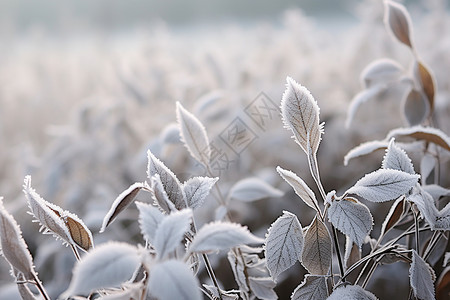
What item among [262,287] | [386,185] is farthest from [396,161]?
[262,287]

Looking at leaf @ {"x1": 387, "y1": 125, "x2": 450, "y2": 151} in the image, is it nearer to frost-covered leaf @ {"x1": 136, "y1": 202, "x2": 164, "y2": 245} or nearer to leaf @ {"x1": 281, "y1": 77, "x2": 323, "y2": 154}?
leaf @ {"x1": 281, "y1": 77, "x2": 323, "y2": 154}

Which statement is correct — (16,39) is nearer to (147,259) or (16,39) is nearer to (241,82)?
(241,82)

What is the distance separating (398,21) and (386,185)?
1.20 feet

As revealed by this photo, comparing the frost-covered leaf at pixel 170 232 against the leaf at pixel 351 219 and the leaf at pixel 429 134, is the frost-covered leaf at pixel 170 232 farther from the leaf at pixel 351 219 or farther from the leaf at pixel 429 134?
the leaf at pixel 429 134

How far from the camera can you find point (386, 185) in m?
0.46

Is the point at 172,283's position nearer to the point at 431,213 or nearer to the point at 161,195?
the point at 161,195

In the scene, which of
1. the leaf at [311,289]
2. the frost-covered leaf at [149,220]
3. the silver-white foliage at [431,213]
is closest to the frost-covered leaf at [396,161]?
the silver-white foliage at [431,213]

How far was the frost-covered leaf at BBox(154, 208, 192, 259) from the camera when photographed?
0.37 metres

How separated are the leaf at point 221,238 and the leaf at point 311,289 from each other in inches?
5.7

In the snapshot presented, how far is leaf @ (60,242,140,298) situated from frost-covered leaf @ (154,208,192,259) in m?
0.02

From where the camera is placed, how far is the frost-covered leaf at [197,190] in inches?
18.7

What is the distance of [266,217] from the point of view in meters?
1.45

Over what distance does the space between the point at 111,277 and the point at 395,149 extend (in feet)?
1.03

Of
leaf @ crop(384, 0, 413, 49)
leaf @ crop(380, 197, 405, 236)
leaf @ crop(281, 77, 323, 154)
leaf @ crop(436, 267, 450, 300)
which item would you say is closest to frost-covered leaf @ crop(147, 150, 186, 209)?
leaf @ crop(281, 77, 323, 154)
